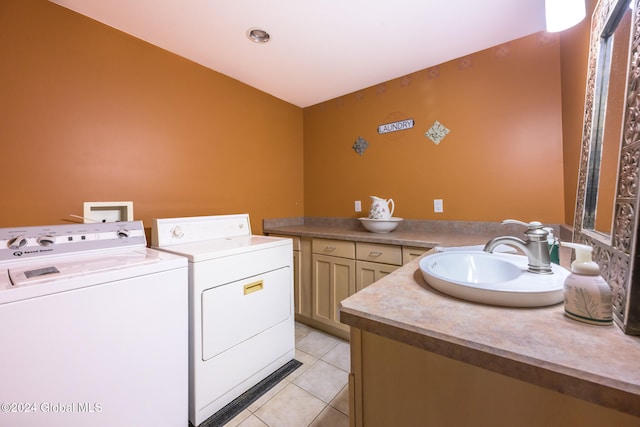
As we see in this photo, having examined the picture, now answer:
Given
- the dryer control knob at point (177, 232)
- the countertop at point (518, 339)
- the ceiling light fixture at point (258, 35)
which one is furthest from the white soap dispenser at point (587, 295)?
the ceiling light fixture at point (258, 35)

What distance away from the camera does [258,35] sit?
170 cm

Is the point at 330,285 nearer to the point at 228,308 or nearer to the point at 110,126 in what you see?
the point at 228,308

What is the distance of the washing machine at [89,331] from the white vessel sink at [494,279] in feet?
3.72

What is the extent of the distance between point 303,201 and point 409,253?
5.03 feet

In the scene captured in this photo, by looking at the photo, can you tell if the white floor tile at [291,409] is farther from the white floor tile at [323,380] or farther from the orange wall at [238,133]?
the orange wall at [238,133]

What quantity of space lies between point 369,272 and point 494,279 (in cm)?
104

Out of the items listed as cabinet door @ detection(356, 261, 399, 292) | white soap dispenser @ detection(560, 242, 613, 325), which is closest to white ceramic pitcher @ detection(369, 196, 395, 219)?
cabinet door @ detection(356, 261, 399, 292)

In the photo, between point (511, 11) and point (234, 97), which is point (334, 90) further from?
point (511, 11)

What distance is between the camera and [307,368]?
1.77 m

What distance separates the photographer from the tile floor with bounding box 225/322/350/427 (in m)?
1.34

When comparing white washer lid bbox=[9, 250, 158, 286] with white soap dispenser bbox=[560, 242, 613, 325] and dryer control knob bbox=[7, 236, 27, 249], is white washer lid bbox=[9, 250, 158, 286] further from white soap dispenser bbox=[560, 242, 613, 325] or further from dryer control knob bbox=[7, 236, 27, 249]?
white soap dispenser bbox=[560, 242, 613, 325]

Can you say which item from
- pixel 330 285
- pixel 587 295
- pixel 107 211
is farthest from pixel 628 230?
pixel 107 211

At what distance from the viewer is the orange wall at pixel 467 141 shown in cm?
167

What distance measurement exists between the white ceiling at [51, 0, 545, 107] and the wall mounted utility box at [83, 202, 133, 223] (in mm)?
1103
